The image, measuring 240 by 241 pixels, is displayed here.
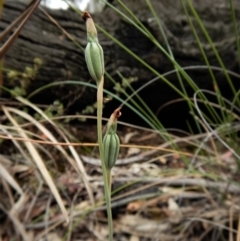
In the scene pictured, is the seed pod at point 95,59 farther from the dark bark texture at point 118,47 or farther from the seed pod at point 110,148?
the dark bark texture at point 118,47

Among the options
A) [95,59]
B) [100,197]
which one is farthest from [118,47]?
[95,59]

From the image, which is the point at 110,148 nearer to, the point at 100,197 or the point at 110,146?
the point at 110,146

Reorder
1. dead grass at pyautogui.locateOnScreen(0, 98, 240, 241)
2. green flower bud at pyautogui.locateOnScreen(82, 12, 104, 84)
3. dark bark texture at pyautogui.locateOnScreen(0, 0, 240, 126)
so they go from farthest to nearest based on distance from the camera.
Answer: dark bark texture at pyautogui.locateOnScreen(0, 0, 240, 126) → dead grass at pyautogui.locateOnScreen(0, 98, 240, 241) → green flower bud at pyautogui.locateOnScreen(82, 12, 104, 84)

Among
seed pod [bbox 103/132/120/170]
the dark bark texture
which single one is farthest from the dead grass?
seed pod [bbox 103/132/120/170]

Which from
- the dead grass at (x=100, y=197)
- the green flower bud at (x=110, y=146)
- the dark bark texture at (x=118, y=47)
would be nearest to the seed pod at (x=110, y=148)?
the green flower bud at (x=110, y=146)

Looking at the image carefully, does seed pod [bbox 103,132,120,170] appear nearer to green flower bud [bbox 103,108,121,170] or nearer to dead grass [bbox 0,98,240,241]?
green flower bud [bbox 103,108,121,170]

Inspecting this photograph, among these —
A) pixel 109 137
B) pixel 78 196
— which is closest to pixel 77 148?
pixel 78 196
